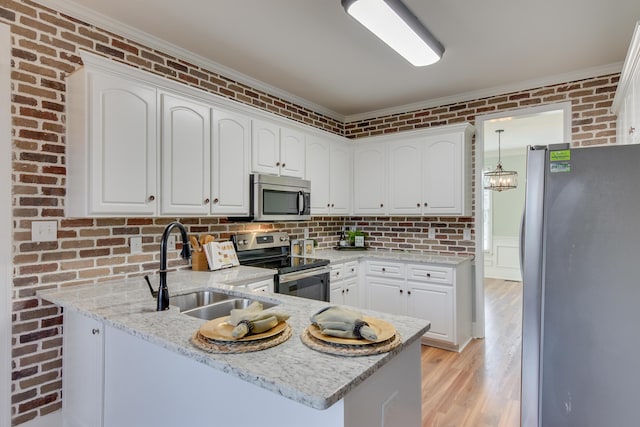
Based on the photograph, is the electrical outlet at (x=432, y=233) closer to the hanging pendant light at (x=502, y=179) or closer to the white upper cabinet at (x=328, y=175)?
the white upper cabinet at (x=328, y=175)

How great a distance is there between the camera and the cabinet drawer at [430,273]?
128 inches

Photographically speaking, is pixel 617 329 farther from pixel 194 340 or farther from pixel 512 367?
pixel 512 367

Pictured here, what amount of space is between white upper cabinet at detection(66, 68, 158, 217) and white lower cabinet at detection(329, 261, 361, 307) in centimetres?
182

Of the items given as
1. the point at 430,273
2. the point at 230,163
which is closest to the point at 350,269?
the point at 430,273

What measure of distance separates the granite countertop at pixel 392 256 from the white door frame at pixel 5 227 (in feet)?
7.57

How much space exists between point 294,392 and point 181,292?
4.29 feet

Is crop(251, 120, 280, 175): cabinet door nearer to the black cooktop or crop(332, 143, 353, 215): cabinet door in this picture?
the black cooktop

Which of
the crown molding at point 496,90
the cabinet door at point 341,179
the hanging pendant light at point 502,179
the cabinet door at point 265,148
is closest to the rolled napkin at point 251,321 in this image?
the cabinet door at point 265,148

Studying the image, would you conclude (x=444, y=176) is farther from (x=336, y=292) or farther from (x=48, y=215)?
(x=48, y=215)

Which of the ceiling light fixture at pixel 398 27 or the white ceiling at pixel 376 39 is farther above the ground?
the white ceiling at pixel 376 39

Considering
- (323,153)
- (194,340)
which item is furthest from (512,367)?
(194,340)

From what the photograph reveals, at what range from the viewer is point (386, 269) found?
3.60m

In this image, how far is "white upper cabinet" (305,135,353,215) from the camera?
357 cm

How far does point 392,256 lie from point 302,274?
1179mm
